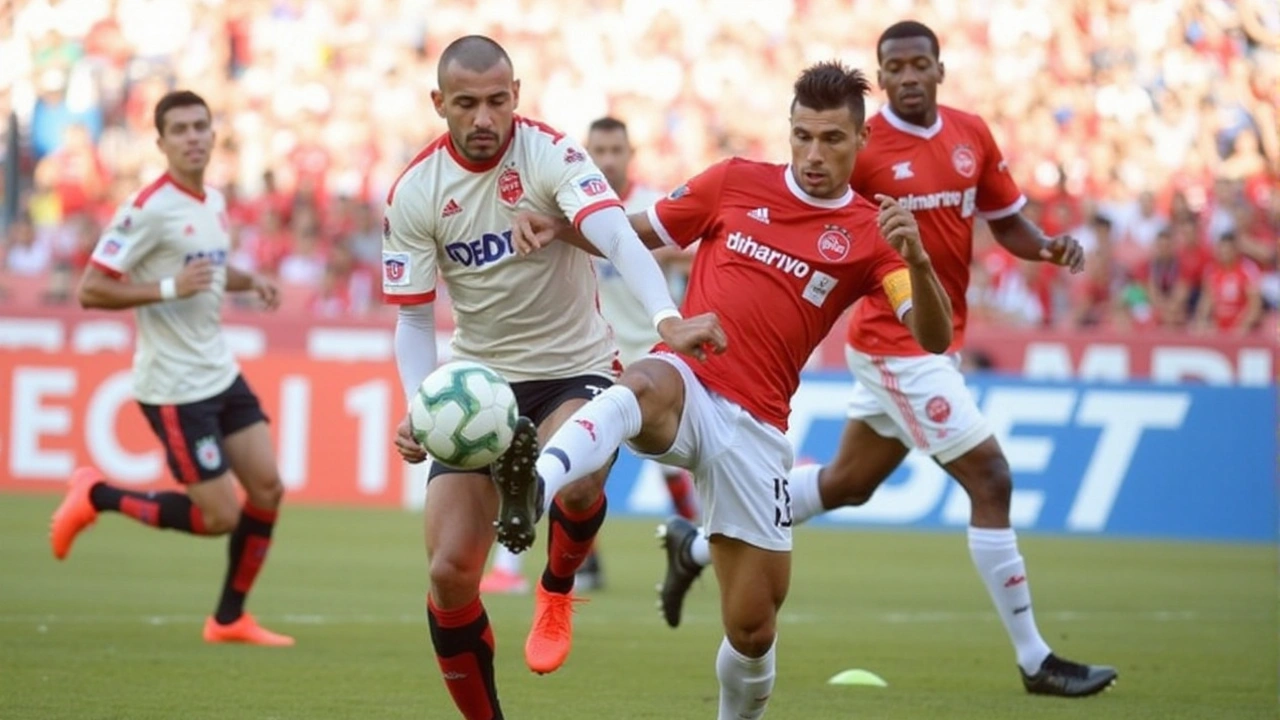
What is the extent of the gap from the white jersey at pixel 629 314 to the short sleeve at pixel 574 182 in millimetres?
5643

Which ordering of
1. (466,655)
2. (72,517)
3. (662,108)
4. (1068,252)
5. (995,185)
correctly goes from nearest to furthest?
1. (466,655)
2. (1068,252)
3. (995,185)
4. (72,517)
5. (662,108)

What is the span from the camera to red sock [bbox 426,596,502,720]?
277 inches

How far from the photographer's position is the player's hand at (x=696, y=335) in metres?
6.58

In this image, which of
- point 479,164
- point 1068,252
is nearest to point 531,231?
point 479,164

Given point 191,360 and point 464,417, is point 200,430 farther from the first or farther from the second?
point 464,417

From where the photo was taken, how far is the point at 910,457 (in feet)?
59.4

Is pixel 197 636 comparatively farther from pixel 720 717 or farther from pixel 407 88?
pixel 407 88

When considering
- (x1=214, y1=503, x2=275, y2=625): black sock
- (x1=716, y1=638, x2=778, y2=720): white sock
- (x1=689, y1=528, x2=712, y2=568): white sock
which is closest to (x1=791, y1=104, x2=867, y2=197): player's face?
(x1=716, y1=638, x2=778, y2=720): white sock

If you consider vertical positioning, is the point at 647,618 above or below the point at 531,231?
below

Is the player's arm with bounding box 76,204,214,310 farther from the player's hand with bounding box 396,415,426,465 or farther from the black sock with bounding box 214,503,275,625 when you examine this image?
the player's hand with bounding box 396,415,426,465

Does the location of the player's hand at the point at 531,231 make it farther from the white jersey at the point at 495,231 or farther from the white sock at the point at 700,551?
the white sock at the point at 700,551

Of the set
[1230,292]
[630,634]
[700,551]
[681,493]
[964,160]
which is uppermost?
[964,160]

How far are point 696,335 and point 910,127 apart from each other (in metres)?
3.37

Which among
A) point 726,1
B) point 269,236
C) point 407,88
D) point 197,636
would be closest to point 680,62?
point 726,1
